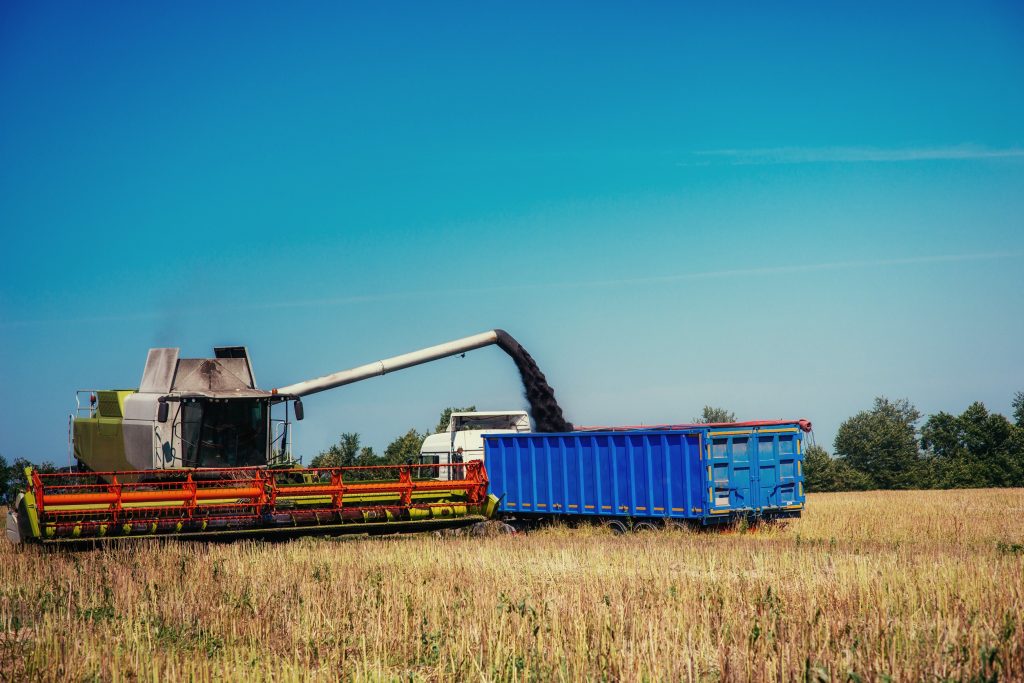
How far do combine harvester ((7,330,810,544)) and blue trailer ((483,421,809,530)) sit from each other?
2 centimetres

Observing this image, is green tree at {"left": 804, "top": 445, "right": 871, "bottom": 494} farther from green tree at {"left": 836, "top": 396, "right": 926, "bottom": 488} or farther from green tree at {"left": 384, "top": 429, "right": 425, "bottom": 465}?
green tree at {"left": 384, "top": 429, "right": 425, "bottom": 465}

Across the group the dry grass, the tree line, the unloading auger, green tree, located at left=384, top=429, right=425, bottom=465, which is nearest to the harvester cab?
the unloading auger

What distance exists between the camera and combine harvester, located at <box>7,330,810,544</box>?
15.1 m

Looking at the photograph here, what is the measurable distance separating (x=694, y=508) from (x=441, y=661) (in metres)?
10.1

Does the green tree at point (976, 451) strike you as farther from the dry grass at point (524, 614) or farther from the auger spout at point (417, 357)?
the dry grass at point (524, 614)

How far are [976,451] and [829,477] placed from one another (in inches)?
411

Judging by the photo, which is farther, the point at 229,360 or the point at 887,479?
the point at 887,479

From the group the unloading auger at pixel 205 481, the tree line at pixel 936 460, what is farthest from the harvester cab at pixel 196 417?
the tree line at pixel 936 460

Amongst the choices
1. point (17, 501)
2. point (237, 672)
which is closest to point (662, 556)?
point (237, 672)

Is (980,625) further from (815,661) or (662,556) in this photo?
(662,556)

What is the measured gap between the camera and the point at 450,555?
1272 centimetres

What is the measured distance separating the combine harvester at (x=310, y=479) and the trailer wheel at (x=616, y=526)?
0.14ft

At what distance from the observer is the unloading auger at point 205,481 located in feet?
47.7

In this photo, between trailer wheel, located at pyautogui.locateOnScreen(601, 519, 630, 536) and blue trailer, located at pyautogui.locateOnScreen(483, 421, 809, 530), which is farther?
trailer wheel, located at pyautogui.locateOnScreen(601, 519, 630, 536)
